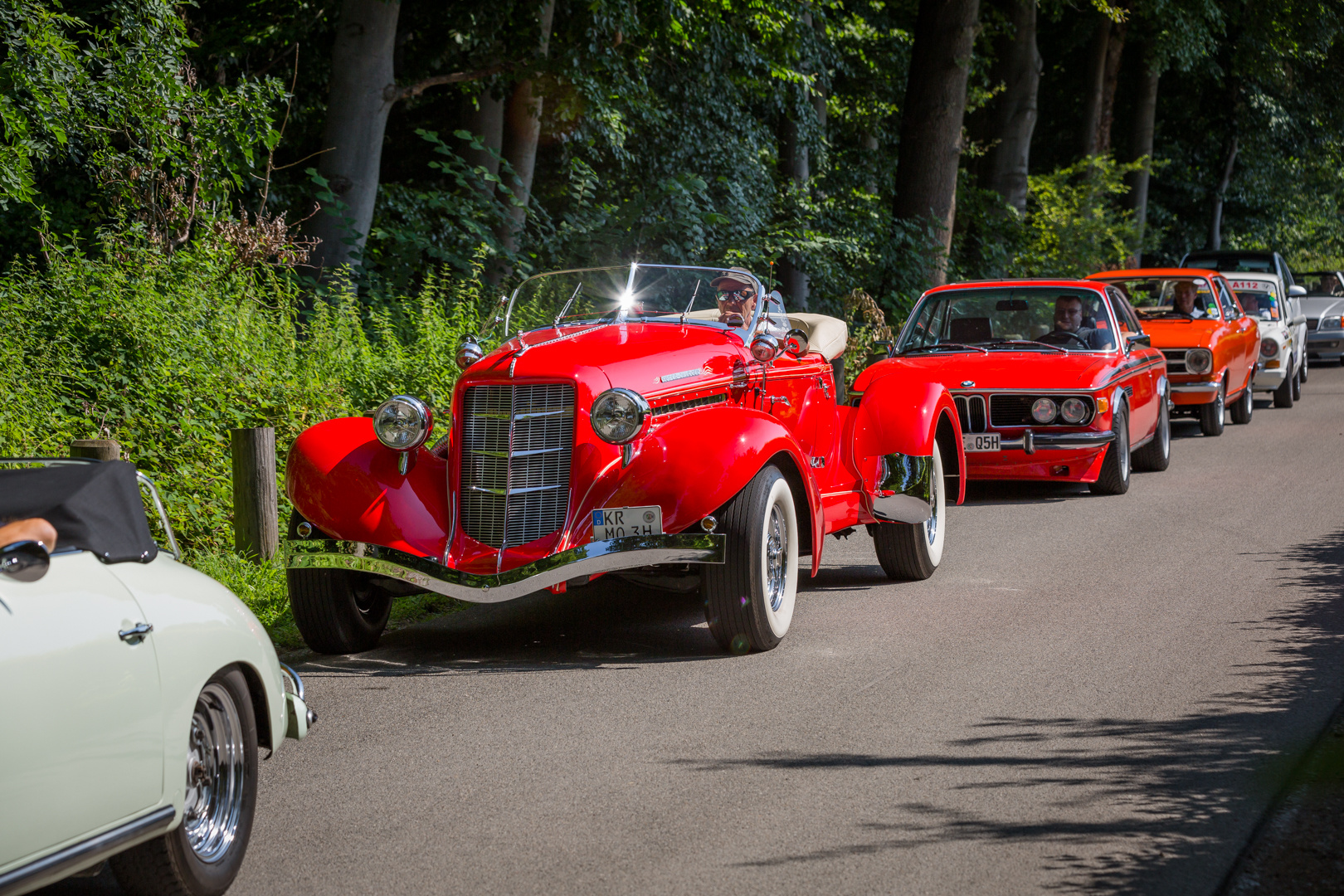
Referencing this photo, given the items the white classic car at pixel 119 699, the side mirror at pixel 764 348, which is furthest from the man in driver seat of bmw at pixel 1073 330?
the white classic car at pixel 119 699

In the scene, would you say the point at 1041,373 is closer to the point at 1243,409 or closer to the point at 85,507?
the point at 1243,409

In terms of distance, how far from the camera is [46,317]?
10461 mm

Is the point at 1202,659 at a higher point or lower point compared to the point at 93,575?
lower

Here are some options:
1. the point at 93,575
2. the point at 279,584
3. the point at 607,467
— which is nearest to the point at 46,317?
the point at 279,584

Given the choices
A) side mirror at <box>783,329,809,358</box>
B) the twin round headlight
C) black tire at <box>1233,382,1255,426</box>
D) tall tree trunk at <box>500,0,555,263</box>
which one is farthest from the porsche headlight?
black tire at <box>1233,382,1255,426</box>

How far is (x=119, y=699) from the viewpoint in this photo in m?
3.56

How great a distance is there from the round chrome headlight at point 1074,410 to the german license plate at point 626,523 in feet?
19.1

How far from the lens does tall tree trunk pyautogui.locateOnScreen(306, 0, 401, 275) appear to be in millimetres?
14281

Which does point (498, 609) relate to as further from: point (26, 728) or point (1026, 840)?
point (26, 728)

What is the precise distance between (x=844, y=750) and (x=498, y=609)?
127 inches

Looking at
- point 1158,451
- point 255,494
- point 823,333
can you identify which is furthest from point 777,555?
point 1158,451

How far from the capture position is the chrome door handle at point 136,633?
3.62 metres

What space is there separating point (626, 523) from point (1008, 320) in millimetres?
7012

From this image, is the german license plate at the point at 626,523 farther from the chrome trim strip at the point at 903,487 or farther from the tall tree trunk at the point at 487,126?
the tall tree trunk at the point at 487,126
